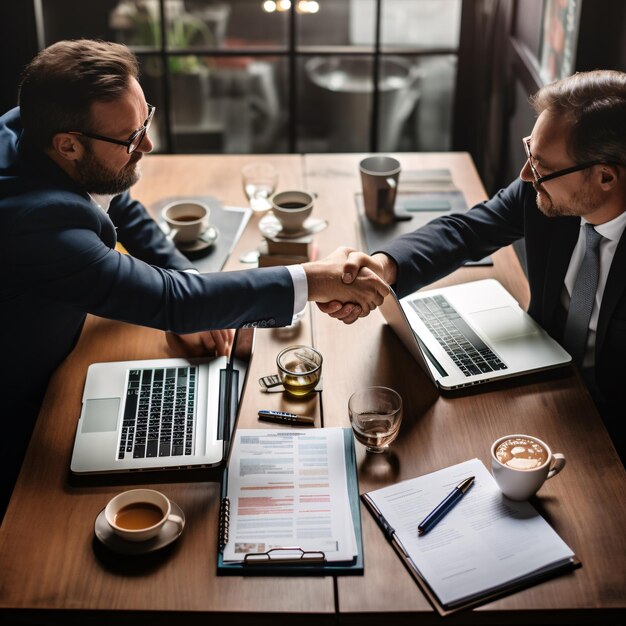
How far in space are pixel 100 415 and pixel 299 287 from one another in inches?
19.5

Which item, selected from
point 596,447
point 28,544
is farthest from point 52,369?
point 596,447

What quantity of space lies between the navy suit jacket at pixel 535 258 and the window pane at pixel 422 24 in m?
3.49

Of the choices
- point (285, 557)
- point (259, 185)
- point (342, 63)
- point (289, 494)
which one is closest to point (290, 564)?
point (285, 557)

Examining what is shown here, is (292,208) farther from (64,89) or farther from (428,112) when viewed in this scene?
(428,112)

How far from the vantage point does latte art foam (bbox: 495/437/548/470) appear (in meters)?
1.36

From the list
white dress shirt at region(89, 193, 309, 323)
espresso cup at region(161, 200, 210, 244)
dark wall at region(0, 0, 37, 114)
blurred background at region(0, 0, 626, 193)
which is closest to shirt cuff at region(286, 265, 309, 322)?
white dress shirt at region(89, 193, 309, 323)

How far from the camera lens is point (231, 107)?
192 inches

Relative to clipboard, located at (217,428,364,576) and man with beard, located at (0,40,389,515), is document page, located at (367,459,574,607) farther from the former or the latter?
man with beard, located at (0,40,389,515)

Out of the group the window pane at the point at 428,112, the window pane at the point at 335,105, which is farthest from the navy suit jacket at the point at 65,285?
the window pane at the point at 428,112

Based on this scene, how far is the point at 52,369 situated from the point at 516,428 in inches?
38.9

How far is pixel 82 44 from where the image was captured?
175 cm

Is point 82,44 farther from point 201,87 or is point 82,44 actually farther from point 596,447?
point 201,87

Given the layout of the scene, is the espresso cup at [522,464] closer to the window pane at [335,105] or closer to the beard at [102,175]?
the beard at [102,175]

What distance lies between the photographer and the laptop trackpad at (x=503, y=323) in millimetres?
1754
